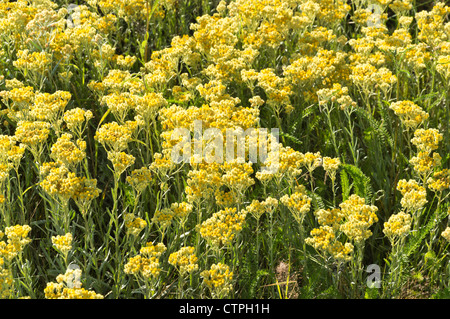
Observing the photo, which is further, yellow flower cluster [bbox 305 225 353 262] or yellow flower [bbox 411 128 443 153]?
yellow flower [bbox 411 128 443 153]

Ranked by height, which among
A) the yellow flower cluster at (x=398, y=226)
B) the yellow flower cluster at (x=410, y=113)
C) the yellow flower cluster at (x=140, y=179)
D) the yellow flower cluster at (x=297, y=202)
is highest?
the yellow flower cluster at (x=410, y=113)

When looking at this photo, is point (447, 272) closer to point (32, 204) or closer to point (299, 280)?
point (299, 280)

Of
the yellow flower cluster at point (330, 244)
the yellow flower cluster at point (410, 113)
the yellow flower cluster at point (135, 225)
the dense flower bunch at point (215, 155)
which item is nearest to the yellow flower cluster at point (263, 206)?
the dense flower bunch at point (215, 155)

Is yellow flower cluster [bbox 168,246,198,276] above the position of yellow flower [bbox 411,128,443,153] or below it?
below

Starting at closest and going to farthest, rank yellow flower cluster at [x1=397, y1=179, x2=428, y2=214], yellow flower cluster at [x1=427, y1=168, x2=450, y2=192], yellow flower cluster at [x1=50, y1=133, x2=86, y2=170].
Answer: yellow flower cluster at [x1=397, y1=179, x2=428, y2=214] < yellow flower cluster at [x1=50, y1=133, x2=86, y2=170] < yellow flower cluster at [x1=427, y1=168, x2=450, y2=192]

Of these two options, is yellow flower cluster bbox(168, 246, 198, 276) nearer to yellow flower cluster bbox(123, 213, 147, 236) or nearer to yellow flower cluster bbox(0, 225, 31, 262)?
yellow flower cluster bbox(123, 213, 147, 236)

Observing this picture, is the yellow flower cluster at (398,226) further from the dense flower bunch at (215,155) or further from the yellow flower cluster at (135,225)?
the yellow flower cluster at (135,225)

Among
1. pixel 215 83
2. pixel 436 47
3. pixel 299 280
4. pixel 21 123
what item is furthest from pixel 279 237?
pixel 436 47

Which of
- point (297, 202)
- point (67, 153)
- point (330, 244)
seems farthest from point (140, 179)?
point (330, 244)

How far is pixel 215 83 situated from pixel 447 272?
5.83 feet

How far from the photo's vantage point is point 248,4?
4.55 meters

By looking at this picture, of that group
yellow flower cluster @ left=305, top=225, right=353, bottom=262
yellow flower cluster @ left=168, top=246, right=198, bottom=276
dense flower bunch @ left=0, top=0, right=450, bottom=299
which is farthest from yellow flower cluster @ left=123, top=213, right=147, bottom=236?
yellow flower cluster @ left=305, top=225, right=353, bottom=262

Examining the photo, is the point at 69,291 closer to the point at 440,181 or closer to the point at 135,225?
the point at 135,225

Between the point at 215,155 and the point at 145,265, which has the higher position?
the point at 215,155
